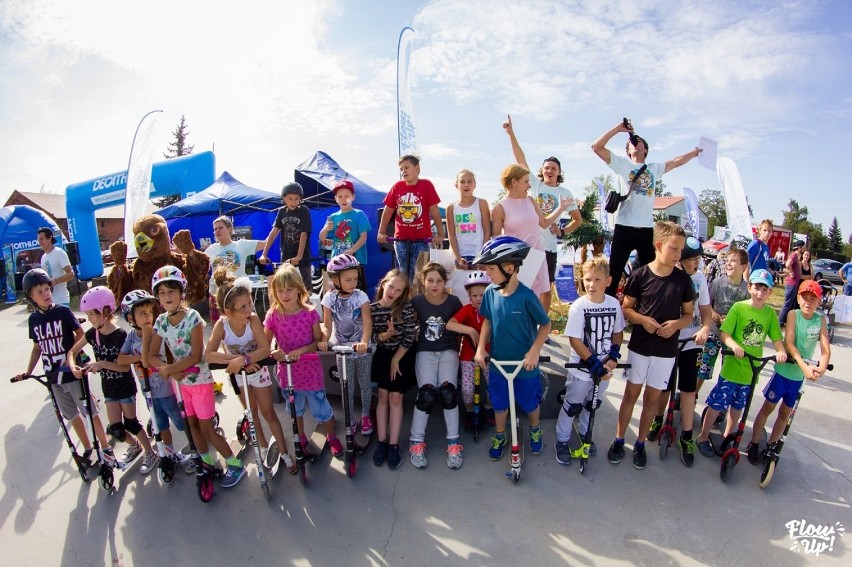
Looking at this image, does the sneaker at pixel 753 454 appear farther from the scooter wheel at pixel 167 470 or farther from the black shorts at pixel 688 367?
the scooter wheel at pixel 167 470

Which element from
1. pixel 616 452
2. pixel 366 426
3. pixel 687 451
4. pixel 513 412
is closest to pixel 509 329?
pixel 513 412

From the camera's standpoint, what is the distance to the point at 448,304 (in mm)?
3768

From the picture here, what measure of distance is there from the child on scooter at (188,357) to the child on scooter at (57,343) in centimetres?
96

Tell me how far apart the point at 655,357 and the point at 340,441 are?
2.92 m

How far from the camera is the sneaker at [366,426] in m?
4.01

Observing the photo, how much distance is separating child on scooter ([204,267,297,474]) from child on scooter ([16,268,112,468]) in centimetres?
138

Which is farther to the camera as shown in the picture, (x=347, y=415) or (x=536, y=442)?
(x=536, y=442)

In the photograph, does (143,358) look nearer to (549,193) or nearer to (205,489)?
(205,489)

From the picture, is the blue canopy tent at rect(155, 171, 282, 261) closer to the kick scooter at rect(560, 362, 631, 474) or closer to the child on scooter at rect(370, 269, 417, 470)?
the child on scooter at rect(370, 269, 417, 470)

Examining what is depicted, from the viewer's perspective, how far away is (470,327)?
3607mm

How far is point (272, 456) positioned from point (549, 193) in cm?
424

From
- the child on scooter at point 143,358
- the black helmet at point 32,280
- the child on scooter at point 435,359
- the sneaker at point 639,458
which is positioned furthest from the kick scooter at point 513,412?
the black helmet at point 32,280

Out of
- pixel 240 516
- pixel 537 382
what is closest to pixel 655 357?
pixel 537 382

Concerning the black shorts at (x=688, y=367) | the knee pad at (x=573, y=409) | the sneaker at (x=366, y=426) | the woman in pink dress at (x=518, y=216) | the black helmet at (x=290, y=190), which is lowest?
the sneaker at (x=366, y=426)
